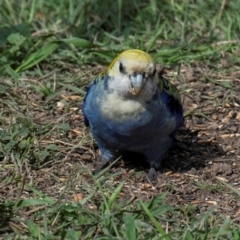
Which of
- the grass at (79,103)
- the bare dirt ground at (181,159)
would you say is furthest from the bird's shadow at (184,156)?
the grass at (79,103)

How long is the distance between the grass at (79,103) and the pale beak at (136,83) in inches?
23.4

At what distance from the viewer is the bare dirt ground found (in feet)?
16.4

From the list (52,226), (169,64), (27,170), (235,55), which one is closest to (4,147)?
(27,170)

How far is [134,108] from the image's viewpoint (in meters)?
4.79

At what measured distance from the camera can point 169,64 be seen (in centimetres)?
669

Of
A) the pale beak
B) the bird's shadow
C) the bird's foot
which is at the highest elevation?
the pale beak

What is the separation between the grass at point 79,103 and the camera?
4.52 m

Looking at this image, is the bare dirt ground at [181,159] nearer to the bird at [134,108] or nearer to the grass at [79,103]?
the grass at [79,103]

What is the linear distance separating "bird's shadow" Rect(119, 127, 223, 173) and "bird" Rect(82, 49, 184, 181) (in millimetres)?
235

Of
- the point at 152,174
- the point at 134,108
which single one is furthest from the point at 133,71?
the point at 152,174

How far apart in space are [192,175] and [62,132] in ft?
3.28

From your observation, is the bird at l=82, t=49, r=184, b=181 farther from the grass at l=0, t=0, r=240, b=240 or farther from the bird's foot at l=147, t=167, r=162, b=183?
the grass at l=0, t=0, r=240, b=240

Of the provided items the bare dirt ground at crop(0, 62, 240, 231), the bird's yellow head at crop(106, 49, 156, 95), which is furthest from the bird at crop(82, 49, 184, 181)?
the bare dirt ground at crop(0, 62, 240, 231)

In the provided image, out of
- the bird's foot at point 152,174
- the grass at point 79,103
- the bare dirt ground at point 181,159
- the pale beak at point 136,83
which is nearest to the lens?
the grass at point 79,103
